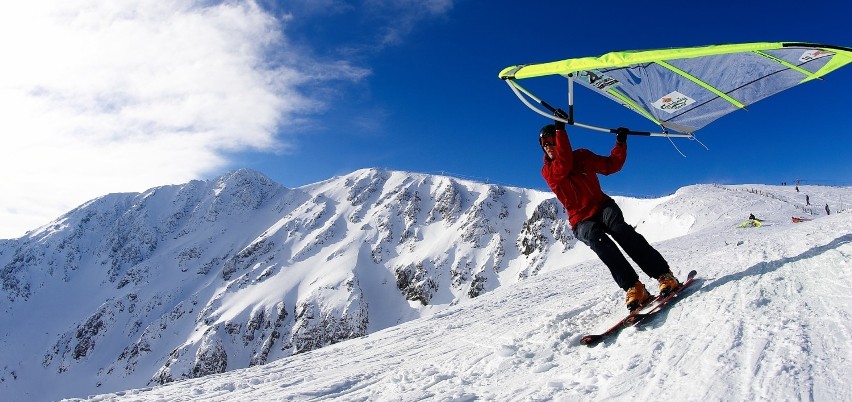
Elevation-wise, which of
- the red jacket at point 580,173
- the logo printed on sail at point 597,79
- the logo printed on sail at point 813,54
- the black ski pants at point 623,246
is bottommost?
the black ski pants at point 623,246

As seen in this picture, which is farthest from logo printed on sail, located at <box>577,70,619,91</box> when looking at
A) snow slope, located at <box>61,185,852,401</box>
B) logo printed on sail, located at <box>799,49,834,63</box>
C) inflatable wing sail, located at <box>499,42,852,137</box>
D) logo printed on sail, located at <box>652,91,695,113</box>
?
snow slope, located at <box>61,185,852,401</box>

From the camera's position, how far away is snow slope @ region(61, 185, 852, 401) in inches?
137

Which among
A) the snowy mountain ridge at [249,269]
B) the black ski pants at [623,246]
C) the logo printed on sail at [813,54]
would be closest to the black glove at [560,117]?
the black ski pants at [623,246]

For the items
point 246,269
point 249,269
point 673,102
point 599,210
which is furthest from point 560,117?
point 246,269

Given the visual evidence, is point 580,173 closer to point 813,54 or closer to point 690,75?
point 690,75

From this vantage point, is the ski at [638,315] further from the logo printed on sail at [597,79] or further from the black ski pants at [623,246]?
the logo printed on sail at [597,79]

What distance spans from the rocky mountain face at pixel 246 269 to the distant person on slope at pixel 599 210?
105 meters

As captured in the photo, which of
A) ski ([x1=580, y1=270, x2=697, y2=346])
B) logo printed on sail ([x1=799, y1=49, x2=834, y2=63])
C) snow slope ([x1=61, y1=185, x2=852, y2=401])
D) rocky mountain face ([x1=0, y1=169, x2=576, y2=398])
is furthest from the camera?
rocky mountain face ([x1=0, y1=169, x2=576, y2=398])

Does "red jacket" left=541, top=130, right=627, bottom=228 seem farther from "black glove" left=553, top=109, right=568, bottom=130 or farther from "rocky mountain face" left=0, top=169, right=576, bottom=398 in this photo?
"rocky mountain face" left=0, top=169, right=576, bottom=398

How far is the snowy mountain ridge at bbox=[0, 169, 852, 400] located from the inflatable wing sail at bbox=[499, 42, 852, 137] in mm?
75923

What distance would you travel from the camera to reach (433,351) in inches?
256

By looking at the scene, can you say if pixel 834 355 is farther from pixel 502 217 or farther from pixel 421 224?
pixel 421 224

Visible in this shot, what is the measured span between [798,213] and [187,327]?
13217 cm

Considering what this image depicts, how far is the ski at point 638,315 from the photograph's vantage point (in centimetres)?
492
